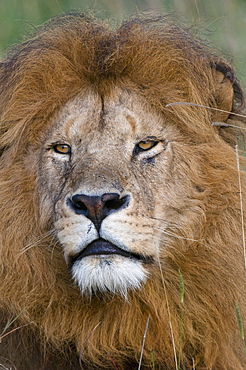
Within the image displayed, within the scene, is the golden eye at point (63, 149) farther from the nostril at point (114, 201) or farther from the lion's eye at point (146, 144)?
the nostril at point (114, 201)

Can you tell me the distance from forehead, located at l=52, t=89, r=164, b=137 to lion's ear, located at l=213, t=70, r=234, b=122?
0.40m

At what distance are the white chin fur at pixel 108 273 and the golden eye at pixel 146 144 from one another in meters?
0.75

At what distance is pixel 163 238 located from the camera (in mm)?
3732

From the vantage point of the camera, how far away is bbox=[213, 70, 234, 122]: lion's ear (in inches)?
160

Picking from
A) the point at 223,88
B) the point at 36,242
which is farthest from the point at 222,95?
the point at 36,242

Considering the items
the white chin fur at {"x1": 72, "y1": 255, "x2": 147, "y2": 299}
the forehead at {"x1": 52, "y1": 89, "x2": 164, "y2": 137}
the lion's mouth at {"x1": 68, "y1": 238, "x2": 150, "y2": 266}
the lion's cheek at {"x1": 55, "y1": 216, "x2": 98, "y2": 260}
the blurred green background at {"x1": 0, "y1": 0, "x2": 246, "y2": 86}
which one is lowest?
the white chin fur at {"x1": 72, "y1": 255, "x2": 147, "y2": 299}

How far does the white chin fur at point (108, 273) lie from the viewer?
11.1 feet

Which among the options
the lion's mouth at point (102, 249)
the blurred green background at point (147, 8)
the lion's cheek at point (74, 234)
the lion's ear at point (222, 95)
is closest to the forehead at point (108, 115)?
the lion's ear at point (222, 95)

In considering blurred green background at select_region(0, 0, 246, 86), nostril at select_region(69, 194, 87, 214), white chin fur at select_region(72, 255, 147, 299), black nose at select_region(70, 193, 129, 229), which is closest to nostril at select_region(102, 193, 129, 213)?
black nose at select_region(70, 193, 129, 229)

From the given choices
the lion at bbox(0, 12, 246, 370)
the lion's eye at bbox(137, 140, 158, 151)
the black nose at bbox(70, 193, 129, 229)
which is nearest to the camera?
the black nose at bbox(70, 193, 129, 229)

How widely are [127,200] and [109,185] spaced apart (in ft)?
0.43

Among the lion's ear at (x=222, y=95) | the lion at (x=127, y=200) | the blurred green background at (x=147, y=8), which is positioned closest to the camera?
the lion at (x=127, y=200)

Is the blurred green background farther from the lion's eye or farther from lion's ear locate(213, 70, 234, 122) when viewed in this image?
the lion's eye

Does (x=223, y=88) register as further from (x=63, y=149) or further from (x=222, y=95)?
(x=63, y=149)
